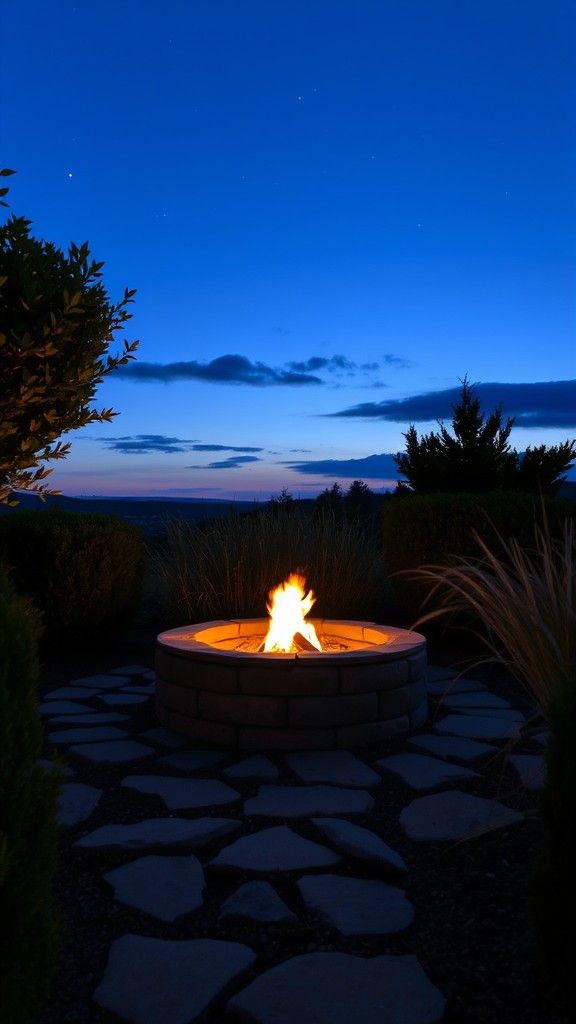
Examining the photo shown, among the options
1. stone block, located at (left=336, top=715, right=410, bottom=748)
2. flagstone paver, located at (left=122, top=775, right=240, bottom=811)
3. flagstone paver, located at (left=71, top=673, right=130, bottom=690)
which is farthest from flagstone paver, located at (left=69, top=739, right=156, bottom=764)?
flagstone paver, located at (left=71, top=673, right=130, bottom=690)

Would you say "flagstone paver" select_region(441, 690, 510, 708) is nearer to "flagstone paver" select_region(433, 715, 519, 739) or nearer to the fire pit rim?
"flagstone paver" select_region(433, 715, 519, 739)

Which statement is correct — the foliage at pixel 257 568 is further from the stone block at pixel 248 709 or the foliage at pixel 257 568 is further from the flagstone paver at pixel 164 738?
the stone block at pixel 248 709

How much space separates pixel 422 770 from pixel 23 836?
2.19m

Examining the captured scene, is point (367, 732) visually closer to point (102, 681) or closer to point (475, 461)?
point (102, 681)

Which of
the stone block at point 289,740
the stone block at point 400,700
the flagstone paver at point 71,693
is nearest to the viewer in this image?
the stone block at point 289,740

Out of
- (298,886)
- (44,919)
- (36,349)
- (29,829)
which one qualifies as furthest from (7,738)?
(36,349)

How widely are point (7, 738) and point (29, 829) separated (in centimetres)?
23

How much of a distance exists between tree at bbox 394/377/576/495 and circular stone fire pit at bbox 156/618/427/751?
6573 millimetres

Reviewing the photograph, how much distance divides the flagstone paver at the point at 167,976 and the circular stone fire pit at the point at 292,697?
1.58m

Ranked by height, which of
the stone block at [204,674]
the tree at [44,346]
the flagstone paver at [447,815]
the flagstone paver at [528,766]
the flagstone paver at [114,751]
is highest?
the tree at [44,346]

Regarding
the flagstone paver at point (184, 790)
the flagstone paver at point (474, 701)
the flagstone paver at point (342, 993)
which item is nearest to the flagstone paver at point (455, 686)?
the flagstone paver at point (474, 701)

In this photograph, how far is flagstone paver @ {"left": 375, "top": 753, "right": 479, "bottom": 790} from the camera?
9.98 ft

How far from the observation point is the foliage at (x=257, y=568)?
6430mm

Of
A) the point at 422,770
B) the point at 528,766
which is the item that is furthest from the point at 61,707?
the point at 528,766
